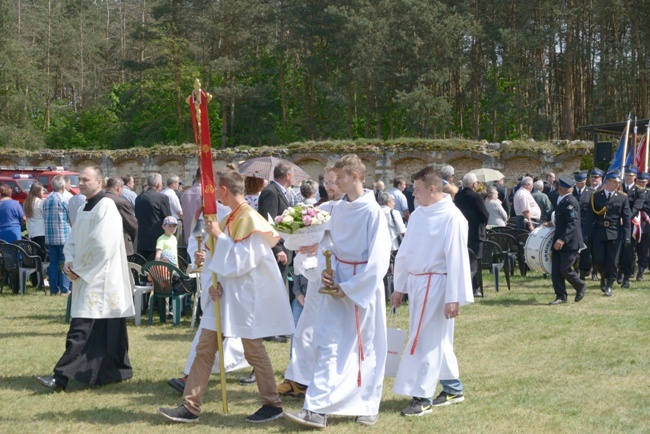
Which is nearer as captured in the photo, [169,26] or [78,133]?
[169,26]

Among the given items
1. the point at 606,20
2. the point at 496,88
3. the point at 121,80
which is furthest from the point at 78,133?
the point at 606,20

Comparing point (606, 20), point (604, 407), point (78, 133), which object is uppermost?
point (606, 20)

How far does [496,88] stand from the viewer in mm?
44312

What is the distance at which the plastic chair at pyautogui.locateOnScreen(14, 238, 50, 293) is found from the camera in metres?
13.0

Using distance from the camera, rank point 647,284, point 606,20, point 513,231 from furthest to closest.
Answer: point 606,20, point 513,231, point 647,284

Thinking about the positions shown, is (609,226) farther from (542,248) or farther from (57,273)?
(57,273)

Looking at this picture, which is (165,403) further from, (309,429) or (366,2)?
(366,2)

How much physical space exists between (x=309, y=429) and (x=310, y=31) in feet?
129

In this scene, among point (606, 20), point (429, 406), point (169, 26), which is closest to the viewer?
point (429, 406)

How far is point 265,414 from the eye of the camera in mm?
5875

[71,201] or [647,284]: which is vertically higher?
[71,201]

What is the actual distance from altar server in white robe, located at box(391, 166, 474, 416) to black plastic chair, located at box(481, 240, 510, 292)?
615 cm

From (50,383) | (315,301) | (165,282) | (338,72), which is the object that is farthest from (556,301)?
(338,72)

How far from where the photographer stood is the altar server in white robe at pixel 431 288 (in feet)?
19.9
